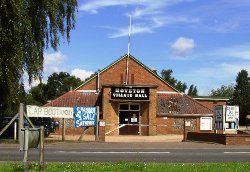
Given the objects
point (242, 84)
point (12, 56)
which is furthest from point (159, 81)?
point (242, 84)

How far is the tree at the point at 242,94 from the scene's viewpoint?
3491 inches

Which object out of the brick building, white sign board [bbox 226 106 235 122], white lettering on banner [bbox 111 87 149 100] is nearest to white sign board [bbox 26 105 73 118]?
white sign board [bbox 226 106 235 122]

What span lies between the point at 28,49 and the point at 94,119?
24.6 ft

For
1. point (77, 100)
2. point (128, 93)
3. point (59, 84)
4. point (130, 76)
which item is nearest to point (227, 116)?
point (128, 93)

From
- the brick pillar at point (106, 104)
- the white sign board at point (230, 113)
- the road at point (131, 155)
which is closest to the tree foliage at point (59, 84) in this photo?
the brick pillar at point (106, 104)

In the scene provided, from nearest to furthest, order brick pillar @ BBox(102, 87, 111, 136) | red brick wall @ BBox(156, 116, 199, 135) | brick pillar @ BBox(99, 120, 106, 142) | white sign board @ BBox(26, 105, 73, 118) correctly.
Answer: white sign board @ BBox(26, 105, 73, 118) < brick pillar @ BBox(99, 120, 106, 142) < brick pillar @ BBox(102, 87, 111, 136) < red brick wall @ BBox(156, 116, 199, 135)

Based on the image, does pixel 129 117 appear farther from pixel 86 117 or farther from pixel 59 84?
pixel 59 84

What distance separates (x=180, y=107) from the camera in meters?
48.5

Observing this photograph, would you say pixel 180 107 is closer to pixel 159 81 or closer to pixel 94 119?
pixel 159 81

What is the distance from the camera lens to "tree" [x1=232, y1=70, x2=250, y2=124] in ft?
291

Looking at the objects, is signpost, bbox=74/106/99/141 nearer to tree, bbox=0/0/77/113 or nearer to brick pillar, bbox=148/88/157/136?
tree, bbox=0/0/77/113

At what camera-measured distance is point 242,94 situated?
9594 centimetres

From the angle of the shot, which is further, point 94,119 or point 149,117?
point 149,117

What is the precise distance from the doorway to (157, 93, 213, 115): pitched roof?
2.44 meters
